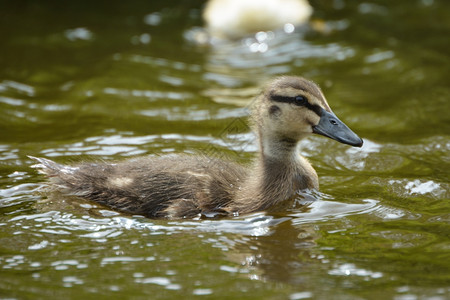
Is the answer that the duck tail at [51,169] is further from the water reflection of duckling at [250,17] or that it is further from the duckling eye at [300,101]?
the water reflection of duckling at [250,17]

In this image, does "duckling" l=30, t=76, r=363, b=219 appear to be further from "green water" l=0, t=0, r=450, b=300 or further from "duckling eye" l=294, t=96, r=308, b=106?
"green water" l=0, t=0, r=450, b=300

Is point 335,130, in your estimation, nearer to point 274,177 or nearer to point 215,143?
point 274,177

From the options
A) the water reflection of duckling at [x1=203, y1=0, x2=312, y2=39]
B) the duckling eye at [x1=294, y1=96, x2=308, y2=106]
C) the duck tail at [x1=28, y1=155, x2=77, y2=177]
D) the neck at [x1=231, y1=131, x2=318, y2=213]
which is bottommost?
the neck at [x1=231, y1=131, x2=318, y2=213]

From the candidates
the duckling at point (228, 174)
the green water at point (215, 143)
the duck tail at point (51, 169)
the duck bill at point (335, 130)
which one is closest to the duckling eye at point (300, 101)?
the duckling at point (228, 174)

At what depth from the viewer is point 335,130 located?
5449 millimetres

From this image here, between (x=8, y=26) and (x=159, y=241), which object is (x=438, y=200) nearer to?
(x=159, y=241)

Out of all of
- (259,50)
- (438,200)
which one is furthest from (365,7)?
(438,200)

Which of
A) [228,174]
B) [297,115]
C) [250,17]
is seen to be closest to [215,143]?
[228,174]

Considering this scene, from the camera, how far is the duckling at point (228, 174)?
5.24 m

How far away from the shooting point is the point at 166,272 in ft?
14.2

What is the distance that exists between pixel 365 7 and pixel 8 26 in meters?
5.59

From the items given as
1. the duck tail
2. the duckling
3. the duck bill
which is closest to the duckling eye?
the duckling

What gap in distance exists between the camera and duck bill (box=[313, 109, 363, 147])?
17.8 feet

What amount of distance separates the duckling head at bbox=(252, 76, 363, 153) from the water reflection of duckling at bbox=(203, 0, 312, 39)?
4893 mm
